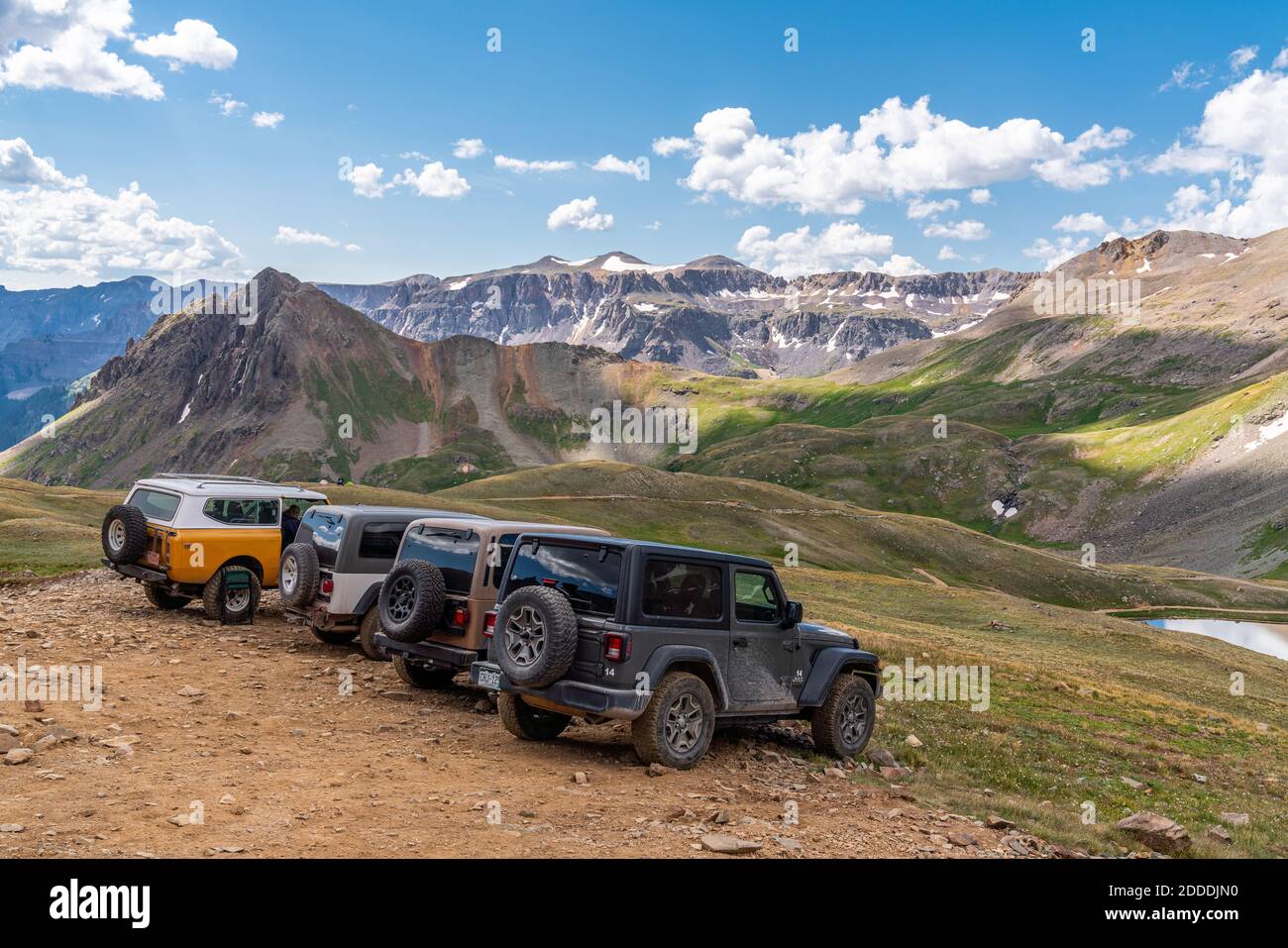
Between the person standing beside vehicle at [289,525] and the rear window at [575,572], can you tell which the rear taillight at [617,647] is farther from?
the person standing beside vehicle at [289,525]

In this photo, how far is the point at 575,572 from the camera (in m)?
11.6

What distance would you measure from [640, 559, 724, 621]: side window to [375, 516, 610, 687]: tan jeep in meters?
2.41

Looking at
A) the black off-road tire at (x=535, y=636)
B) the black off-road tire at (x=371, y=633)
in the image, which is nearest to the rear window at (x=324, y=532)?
the black off-road tire at (x=371, y=633)

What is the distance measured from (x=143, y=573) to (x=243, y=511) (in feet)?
8.55

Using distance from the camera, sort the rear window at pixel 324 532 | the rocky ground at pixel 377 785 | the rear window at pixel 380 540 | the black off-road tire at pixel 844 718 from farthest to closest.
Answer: the rear window at pixel 324 532, the rear window at pixel 380 540, the black off-road tire at pixel 844 718, the rocky ground at pixel 377 785

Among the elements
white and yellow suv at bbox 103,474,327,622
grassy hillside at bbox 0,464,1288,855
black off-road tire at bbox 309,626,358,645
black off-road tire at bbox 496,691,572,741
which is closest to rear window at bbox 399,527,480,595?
black off-road tire at bbox 496,691,572,741

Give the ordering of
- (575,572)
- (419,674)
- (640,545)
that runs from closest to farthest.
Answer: (640,545), (575,572), (419,674)

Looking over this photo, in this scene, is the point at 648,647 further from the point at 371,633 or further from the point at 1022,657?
the point at 1022,657

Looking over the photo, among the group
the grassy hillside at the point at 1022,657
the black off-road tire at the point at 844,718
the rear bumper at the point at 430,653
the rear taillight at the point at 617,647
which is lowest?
the grassy hillside at the point at 1022,657

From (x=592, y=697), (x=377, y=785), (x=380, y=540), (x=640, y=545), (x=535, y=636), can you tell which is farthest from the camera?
(x=380, y=540)

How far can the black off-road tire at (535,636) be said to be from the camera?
10.8 meters

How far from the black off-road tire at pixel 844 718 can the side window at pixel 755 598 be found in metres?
1.77

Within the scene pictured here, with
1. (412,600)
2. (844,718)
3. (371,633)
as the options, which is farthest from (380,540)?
(844,718)
